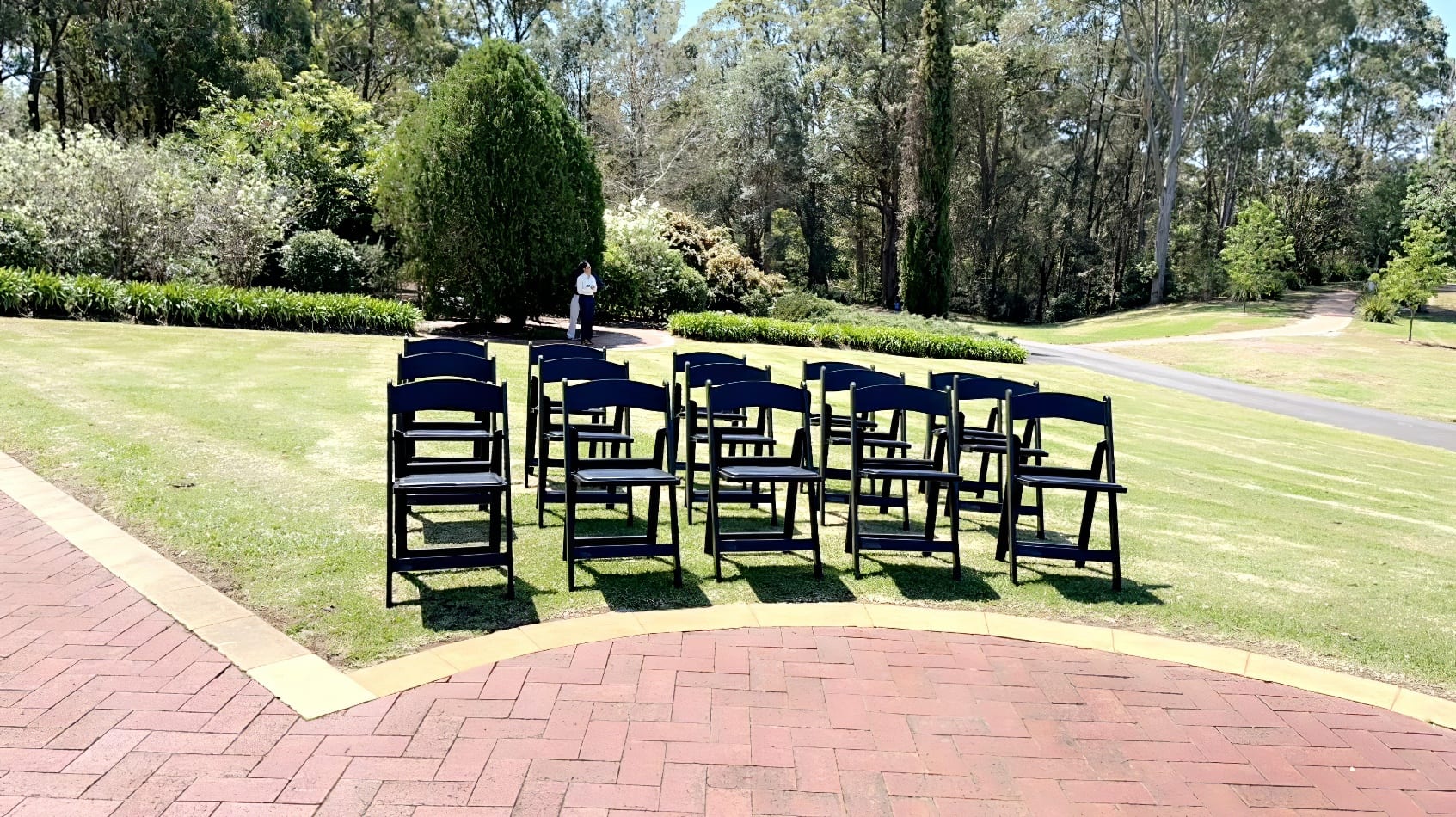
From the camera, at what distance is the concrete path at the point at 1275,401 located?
1877cm

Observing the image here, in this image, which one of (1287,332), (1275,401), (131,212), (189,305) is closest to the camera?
(189,305)

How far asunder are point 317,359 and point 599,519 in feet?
30.1

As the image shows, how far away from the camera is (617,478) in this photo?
5.41m

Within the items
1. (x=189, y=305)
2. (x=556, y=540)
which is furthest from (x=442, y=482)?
(x=189, y=305)

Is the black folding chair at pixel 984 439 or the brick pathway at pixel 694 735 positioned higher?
the black folding chair at pixel 984 439

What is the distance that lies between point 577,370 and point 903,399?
2.55 meters

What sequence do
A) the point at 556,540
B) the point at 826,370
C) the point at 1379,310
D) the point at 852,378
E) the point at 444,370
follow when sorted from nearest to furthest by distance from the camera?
the point at 556,540 < the point at 444,370 < the point at 826,370 < the point at 852,378 < the point at 1379,310

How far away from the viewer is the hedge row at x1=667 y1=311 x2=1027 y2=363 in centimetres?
2194

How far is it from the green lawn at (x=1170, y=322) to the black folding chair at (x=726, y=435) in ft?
105

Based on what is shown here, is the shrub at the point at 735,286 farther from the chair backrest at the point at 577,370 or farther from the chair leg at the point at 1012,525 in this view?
the chair leg at the point at 1012,525

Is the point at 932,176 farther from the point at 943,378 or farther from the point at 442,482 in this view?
the point at 442,482

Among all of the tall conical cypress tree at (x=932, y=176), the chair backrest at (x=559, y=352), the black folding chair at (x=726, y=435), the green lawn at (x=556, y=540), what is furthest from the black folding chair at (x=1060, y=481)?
the tall conical cypress tree at (x=932, y=176)

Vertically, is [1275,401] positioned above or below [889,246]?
below

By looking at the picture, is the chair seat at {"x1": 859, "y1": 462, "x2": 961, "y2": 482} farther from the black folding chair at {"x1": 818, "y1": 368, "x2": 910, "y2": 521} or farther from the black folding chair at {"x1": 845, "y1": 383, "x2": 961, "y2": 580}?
the black folding chair at {"x1": 818, "y1": 368, "x2": 910, "y2": 521}
